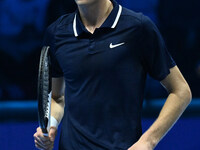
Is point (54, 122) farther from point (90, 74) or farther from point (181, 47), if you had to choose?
point (181, 47)

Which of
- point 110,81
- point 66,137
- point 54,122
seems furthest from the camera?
point 54,122

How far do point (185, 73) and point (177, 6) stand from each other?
A: 0.52 m

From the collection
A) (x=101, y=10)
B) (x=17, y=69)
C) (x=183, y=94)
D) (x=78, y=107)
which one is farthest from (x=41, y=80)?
(x=17, y=69)

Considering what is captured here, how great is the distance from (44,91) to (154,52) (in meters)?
0.39

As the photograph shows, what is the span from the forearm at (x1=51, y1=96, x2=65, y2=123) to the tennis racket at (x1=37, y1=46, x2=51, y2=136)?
107 millimetres

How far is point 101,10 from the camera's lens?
1485mm

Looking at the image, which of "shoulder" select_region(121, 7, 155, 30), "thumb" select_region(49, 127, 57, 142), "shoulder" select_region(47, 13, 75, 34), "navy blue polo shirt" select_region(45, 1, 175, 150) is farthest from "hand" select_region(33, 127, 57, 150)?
"shoulder" select_region(121, 7, 155, 30)

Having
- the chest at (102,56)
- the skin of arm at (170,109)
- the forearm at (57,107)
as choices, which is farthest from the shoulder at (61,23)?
the skin of arm at (170,109)

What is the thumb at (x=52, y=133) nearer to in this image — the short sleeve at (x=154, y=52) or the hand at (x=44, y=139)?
the hand at (x=44, y=139)

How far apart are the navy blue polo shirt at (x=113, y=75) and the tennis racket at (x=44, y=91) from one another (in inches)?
3.6

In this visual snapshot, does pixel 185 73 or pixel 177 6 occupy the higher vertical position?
pixel 177 6

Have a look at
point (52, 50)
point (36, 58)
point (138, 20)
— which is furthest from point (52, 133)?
point (36, 58)

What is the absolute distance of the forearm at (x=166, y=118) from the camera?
4.45 feet

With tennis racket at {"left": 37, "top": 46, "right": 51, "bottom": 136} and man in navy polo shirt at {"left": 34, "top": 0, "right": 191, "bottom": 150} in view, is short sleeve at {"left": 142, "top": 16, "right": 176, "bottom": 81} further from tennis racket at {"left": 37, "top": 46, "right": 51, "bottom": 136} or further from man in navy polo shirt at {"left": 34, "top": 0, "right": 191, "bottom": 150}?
tennis racket at {"left": 37, "top": 46, "right": 51, "bottom": 136}
